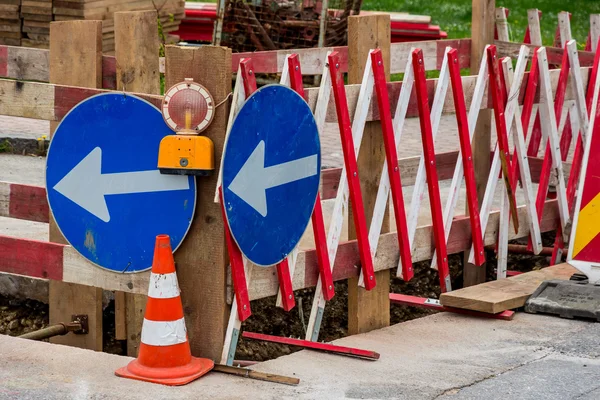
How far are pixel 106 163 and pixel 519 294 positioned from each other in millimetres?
2562

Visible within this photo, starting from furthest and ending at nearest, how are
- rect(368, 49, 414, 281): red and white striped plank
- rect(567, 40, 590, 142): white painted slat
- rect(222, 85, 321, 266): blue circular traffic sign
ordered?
1. rect(567, 40, 590, 142): white painted slat
2. rect(368, 49, 414, 281): red and white striped plank
3. rect(222, 85, 321, 266): blue circular traffic sign

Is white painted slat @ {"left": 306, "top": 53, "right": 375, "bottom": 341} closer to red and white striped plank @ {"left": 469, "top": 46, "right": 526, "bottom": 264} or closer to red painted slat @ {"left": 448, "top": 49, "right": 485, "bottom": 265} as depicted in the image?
red painted slat @ {"left": 448, "top": 49, "right": 485, "bottom": 265}

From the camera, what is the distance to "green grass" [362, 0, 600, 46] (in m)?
24.7

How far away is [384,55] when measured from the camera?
577 centimetres

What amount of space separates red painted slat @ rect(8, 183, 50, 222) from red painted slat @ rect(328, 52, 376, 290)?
1446 mm

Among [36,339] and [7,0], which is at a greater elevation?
[7,0]

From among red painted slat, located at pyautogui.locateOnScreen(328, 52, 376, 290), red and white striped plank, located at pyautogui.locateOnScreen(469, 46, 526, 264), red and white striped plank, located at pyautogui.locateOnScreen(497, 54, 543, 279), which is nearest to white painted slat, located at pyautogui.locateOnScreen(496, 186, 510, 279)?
red and white striped plank, located at pyautogui.locateOnScreen(497, 54, 543, 279)

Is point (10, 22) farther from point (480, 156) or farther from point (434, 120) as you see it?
point (434, 120)

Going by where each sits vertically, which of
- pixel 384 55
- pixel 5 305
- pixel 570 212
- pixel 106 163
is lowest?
pixel 5 305

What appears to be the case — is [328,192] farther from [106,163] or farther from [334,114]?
[106,163]

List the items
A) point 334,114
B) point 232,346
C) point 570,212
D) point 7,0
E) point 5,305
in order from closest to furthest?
point 232,346, point 334,114, point 5,305, point 570,212, point 7,0

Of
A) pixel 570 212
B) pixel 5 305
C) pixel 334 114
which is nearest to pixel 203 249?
pixel 334 114

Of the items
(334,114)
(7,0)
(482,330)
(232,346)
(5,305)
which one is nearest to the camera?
(232,346)

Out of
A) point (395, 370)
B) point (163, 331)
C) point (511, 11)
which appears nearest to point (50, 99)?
point (163, 331)
